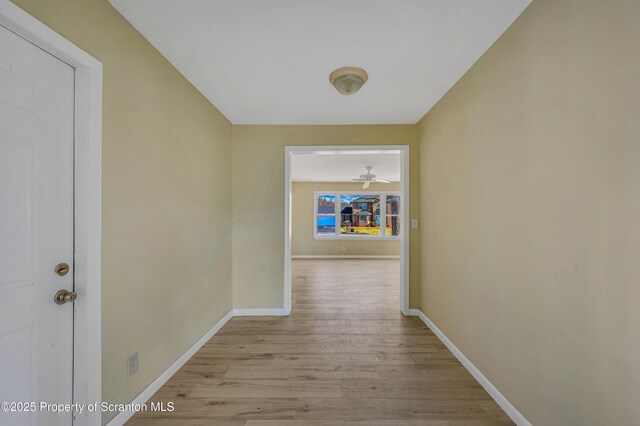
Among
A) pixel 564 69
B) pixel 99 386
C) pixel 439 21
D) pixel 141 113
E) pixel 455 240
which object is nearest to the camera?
pixel 564 69

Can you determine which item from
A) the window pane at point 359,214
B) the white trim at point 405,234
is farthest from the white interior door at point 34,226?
the window pane at point 359,214

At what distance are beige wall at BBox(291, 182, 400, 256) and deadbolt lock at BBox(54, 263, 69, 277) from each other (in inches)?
261

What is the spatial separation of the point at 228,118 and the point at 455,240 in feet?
9.40

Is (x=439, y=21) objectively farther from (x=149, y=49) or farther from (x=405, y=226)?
(x=405, y=226)

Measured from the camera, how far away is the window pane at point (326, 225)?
795 centimetres

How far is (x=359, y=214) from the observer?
8031 millimetres

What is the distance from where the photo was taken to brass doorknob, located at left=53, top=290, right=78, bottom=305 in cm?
117

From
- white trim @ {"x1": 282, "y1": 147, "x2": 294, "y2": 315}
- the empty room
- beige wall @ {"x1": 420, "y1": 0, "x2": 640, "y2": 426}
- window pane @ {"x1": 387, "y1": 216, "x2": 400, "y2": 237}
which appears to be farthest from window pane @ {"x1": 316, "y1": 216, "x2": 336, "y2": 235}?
beige wall @ {"x1": 420, "y1": 0, "x2": 640, "y2": 426}

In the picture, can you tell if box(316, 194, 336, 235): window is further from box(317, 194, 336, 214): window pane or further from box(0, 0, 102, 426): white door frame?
box(0, 0, 102, 426): white door frame

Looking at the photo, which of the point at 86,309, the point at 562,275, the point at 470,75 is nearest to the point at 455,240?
the point at 562,275

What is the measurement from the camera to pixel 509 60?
153cm

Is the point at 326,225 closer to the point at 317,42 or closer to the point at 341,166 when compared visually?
the point at 341,166

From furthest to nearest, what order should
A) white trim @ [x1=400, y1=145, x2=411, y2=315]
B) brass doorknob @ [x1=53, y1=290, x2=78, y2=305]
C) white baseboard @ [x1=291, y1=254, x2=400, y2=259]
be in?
white baseboard @ [x1=291, y1=254, x2=400, y2=259] < white trim @ [x1=400, y1=145, x2=411, y2=315] < brass doorknob @ [x1=53, y1=290, x2=78, y2=305]

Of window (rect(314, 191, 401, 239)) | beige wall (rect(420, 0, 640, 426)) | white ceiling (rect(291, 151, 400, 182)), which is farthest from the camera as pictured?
window (rect(314, 191, 401, 239))
